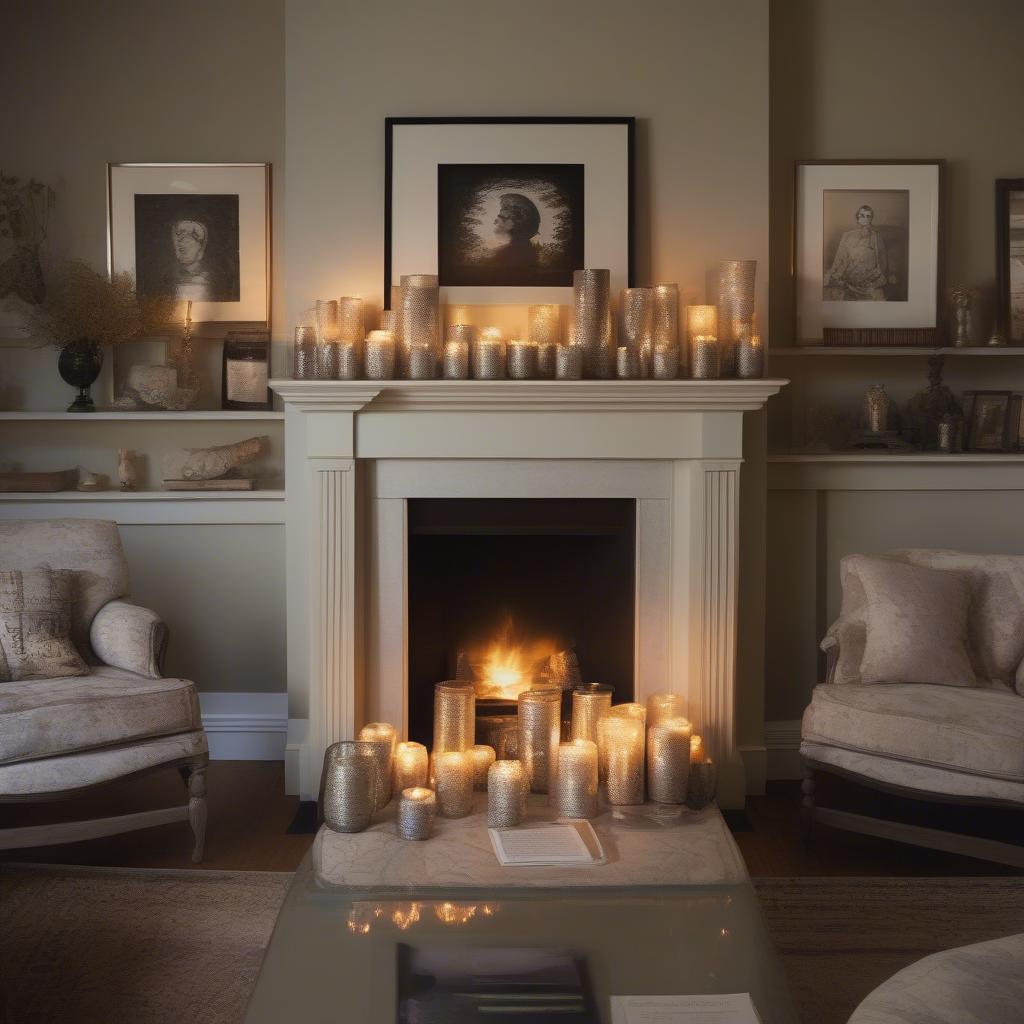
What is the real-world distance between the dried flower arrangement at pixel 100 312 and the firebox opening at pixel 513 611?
1278 mm

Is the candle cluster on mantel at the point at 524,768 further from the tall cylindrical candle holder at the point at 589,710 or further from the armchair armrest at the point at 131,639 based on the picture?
the armchair armrest at the point at 131,639

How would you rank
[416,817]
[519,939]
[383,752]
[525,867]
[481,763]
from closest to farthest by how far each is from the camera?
[519,939] < [525,867] < [416,817] < [383,752] < [481,763]

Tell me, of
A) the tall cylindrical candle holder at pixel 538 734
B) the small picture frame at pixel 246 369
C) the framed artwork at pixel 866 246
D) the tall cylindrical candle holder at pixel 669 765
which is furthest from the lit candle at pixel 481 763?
the framed artwork at pixel 866 246

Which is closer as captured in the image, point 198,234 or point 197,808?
point 197,808

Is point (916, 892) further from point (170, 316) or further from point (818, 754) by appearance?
point (170, 316)

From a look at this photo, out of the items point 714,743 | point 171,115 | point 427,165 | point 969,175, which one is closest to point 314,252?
point 427,165

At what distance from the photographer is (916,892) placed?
2750mm

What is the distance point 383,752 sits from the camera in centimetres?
260

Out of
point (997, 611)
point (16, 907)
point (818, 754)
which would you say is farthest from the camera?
point (997, 611)

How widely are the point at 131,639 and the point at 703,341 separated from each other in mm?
1931

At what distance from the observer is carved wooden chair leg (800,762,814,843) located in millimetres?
3000

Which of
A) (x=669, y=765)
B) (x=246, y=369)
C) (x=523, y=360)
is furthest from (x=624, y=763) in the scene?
(x=246, y=369)

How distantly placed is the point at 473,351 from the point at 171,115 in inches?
62.3

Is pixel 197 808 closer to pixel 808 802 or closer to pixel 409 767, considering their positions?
pixel 409 767
